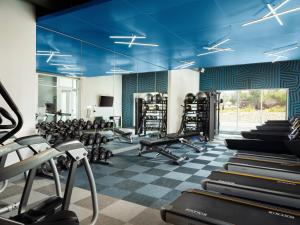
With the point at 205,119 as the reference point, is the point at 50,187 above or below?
below

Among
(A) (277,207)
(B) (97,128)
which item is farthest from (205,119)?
(A) (277,207)

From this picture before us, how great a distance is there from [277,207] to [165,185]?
1862mm

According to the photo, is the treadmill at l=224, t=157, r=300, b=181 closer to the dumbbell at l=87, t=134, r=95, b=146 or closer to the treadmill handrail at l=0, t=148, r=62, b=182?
the treadmill handrail at l=0, t=148, r=62, b=182

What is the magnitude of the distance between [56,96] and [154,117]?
4.95 metres

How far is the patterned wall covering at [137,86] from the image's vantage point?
22.9ft

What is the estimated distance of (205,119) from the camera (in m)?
8.52

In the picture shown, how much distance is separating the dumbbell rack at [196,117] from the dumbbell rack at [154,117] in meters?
0.83

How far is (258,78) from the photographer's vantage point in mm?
10062

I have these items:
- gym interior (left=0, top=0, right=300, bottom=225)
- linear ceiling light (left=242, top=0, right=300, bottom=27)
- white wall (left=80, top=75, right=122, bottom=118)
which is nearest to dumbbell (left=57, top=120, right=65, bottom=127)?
gym interior (left=0, top=0, right=300, bottom=225)

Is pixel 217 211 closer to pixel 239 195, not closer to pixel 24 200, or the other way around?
pixel 239 195

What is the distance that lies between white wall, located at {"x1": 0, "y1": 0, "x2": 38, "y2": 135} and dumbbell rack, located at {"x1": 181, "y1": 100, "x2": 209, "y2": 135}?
18.4ft

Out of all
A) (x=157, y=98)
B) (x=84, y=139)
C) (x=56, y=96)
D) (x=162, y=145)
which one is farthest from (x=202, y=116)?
(x=56, y=96)

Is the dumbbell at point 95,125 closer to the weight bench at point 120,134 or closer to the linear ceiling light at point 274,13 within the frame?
the weight bench at point 120,134

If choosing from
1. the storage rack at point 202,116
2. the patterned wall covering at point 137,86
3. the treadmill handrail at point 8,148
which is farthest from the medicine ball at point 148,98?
the treadmill handrail at point 8,148
